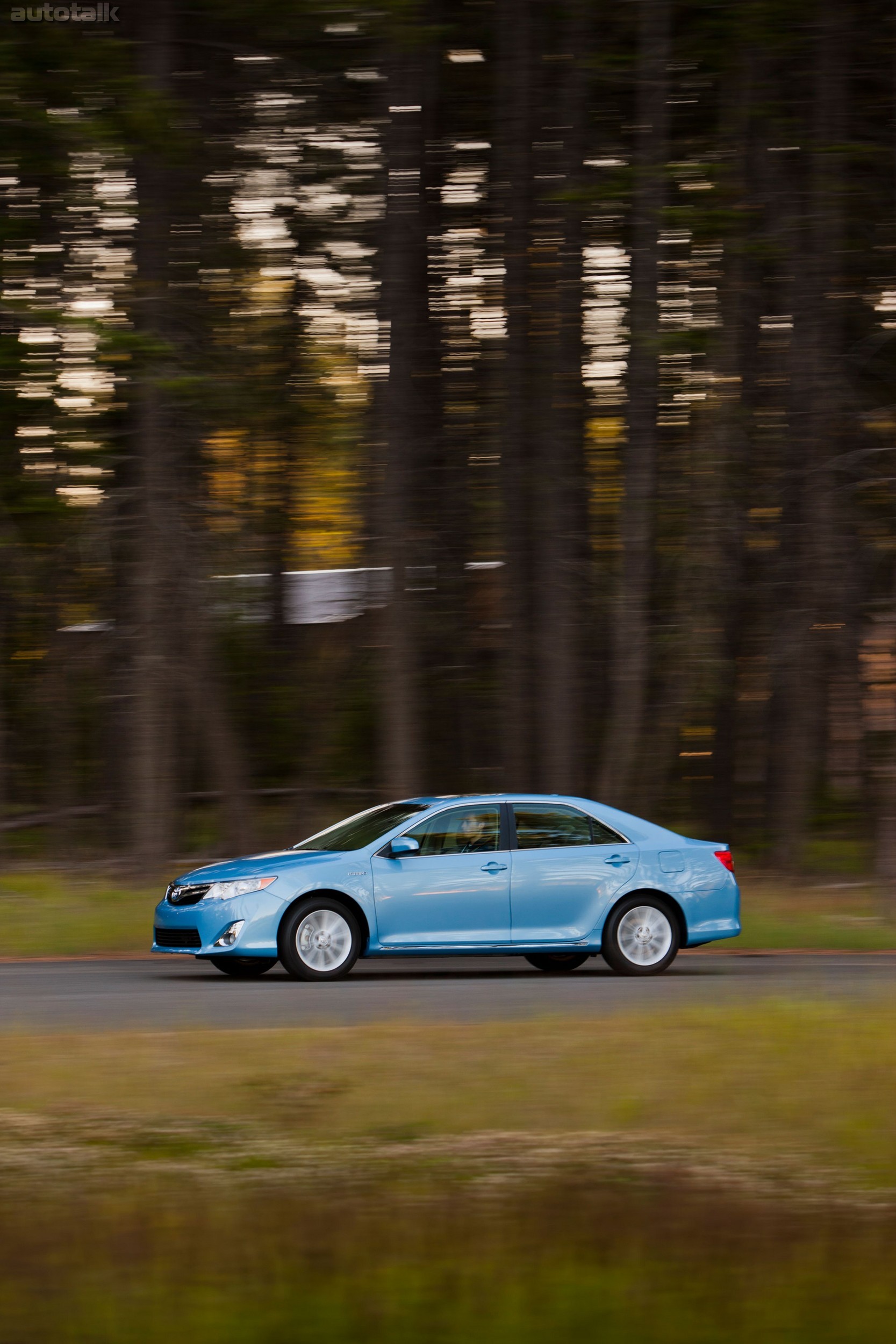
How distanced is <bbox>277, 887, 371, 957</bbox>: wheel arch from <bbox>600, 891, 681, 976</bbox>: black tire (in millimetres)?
1939

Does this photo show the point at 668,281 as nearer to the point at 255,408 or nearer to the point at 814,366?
the point at 814,366

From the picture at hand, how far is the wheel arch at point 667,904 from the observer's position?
14289 mm

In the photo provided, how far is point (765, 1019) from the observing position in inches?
411

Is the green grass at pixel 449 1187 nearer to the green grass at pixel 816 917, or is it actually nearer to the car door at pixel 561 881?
the car door at pixel 561 881

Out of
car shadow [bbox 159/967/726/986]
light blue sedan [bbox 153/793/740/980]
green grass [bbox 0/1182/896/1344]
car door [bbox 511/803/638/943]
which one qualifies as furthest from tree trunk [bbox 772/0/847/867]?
green grass [bbox 0/1182/896/1344]

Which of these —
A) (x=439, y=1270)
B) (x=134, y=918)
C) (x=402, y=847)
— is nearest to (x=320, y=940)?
(x=402, y=847)

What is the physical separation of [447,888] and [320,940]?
1.07 m

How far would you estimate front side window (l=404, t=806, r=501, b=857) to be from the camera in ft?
46.5

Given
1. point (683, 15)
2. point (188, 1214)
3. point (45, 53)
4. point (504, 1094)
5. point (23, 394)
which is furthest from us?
point (683, 15)

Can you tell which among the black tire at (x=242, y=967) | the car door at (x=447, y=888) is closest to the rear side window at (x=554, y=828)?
the car door at (x=447, y=888)

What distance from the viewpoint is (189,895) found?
13.7 m

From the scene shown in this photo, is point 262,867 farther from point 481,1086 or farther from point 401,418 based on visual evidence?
point 401,418

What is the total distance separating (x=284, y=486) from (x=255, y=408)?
5.45 ft

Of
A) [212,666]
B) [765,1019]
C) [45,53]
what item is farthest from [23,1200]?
A: [212,666]
